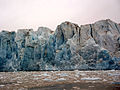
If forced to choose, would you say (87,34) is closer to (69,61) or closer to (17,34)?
(69,61)

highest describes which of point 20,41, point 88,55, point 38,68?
point 20,41

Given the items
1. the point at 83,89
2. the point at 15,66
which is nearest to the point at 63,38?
the point at 15,66

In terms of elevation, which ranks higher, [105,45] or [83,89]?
[105,45]

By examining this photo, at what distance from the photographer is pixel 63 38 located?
50562 millimetres

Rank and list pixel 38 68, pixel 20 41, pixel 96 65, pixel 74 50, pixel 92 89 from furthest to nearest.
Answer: pixel 20 41, pixel 38 68, pixel 74 50, pixel 96 65, pixel 92 89

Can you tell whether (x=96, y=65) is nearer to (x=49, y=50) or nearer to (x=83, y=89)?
(x=49, y=50)

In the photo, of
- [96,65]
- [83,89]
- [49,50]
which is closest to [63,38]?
[49,50]

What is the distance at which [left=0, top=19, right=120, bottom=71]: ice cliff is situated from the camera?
44.0m

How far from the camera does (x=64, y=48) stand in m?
46.4

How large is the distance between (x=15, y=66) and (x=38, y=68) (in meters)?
7.24

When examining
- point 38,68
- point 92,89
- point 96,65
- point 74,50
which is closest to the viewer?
point 92,89

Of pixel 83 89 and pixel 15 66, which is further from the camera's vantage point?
pixel 15 66

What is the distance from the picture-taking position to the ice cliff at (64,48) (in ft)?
144

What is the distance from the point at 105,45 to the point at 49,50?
16242 millimetres
